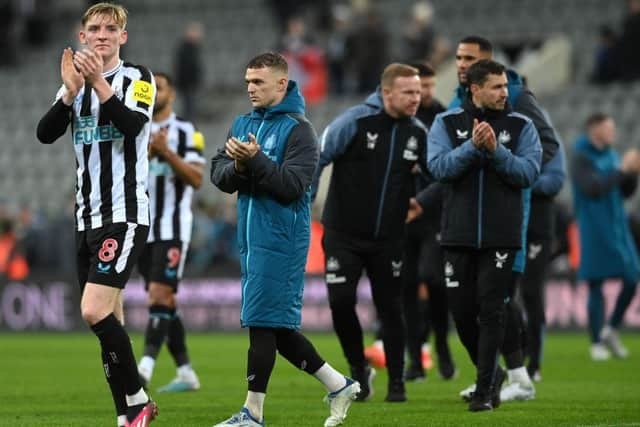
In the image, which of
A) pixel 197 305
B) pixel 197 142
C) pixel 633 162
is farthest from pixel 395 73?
pixel 197 305

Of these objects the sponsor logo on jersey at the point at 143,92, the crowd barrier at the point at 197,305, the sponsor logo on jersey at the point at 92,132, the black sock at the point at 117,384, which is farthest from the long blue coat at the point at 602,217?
the black sock at the point at 117,384

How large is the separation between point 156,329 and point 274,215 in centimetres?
351

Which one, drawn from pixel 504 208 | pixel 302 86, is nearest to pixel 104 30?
pixel 504 208

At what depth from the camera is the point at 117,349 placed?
7.75m

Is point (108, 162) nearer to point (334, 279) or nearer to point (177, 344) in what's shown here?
point (334, 279)

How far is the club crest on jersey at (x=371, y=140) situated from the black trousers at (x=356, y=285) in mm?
666

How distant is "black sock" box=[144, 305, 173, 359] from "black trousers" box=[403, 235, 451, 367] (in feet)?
6.88

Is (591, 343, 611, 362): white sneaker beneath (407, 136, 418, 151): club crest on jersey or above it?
beneath

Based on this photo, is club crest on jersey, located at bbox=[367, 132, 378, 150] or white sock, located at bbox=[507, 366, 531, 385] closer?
white sock, located at bbox=[507, 366, 531, 385]

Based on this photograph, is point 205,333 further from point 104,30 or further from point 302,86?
point 104,30

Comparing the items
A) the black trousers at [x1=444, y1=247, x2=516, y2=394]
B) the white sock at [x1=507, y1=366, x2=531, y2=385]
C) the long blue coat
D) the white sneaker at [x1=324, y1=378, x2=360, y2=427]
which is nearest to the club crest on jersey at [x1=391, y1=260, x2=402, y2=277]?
the black trousers at [x1=444, y1=247, x2=516, y2=394]

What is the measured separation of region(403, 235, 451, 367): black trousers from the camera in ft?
39.3

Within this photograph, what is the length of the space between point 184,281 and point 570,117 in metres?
6.57

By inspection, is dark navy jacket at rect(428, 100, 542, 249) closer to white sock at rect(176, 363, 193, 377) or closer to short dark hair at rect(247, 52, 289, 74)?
short dark hair at rect(247, 52, 289, 74)
